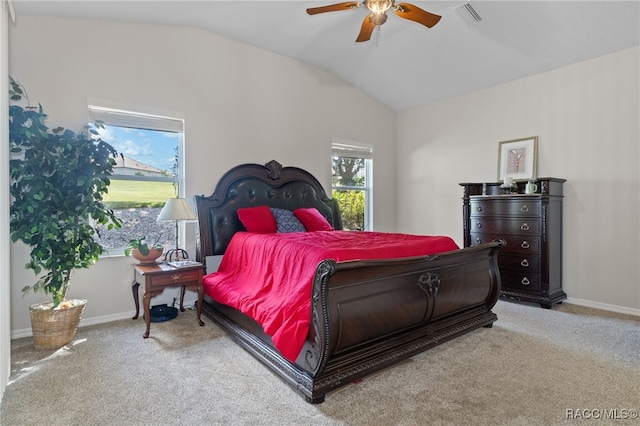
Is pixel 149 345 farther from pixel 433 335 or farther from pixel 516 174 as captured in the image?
pixel 516 174

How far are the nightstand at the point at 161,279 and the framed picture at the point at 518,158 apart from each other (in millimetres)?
4038

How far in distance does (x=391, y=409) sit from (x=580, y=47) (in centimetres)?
424

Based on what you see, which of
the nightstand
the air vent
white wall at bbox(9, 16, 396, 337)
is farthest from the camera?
the air vent

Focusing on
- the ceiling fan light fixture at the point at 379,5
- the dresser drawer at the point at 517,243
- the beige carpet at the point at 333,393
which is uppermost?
the ceiling fan light fixture at the point at 379,5

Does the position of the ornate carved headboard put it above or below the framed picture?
below

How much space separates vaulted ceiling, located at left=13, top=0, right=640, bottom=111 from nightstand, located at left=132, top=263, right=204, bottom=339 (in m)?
2.48

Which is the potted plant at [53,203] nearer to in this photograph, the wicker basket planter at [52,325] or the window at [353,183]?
the wicker basket planter at [52,325]

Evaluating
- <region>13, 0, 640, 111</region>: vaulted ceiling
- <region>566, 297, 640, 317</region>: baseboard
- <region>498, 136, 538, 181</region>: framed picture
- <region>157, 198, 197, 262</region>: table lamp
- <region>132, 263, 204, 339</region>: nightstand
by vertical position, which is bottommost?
<region>566, 297, 640, 317</region>: baseboard

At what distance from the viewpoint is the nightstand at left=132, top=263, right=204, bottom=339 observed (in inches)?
122

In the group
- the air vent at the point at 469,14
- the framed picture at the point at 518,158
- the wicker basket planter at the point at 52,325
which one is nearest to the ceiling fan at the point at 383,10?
the air vent at the point at 469,14

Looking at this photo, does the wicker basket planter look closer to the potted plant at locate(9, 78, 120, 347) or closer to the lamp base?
the potted plant at locate(9, 78, 120, 347)

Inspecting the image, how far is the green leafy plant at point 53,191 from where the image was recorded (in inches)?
110

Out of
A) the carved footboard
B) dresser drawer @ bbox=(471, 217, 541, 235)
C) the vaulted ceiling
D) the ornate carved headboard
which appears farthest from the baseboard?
the ornate carved headboard

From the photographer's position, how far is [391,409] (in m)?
2.00
